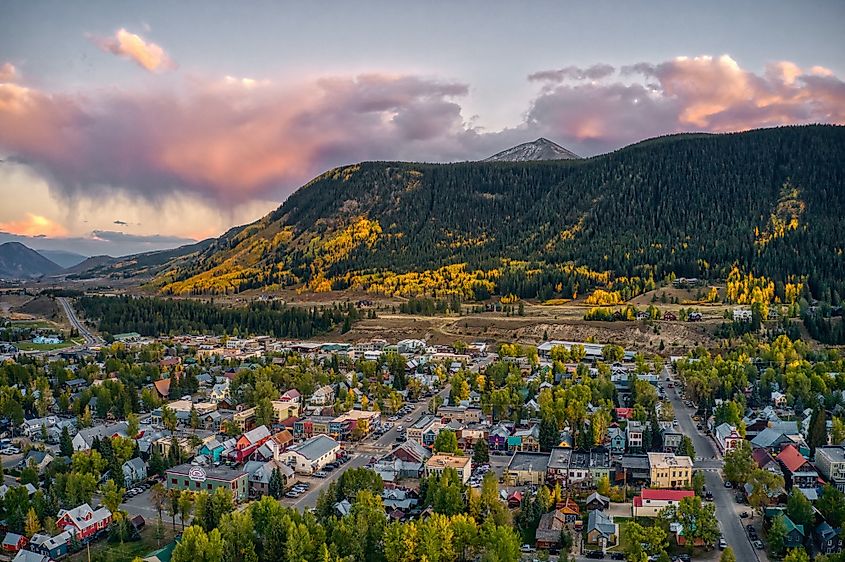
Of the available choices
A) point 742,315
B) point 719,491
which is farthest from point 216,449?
point 742,315

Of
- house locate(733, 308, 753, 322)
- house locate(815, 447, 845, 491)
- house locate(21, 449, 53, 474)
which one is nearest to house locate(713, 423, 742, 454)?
house locate(815, 447, 845, 491)

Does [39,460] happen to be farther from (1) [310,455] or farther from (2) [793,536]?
(2) [793,536]

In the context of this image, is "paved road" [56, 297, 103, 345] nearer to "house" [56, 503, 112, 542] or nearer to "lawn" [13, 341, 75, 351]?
"lawn" [13, 341, 75, 351]

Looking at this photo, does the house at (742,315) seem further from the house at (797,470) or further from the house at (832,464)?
the house at (797,470)

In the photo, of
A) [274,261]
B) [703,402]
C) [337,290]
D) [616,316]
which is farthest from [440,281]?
[703,402]

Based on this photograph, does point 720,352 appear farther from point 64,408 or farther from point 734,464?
point 64,408

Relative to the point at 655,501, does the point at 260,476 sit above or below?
above
